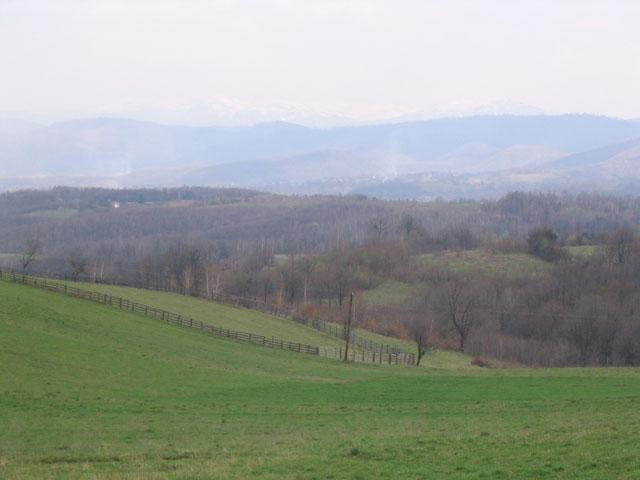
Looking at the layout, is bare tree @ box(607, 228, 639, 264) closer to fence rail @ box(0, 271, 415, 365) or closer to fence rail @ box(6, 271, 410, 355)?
fence rail @ box(6, 271, 410, 355)

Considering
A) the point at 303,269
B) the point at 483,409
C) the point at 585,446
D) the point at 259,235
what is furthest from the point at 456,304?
the point at 259,235

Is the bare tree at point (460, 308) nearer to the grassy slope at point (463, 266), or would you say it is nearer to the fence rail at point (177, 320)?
the grassy slope at point (463, 266)

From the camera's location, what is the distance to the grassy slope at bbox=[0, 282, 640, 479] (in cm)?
1838

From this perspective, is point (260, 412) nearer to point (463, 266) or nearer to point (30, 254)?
point (30, 254)

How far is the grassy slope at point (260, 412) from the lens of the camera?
1838 centimetres

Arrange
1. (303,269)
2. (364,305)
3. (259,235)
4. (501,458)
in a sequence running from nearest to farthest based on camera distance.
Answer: (501,458) < (364,305) < (303,269) < (259,235)

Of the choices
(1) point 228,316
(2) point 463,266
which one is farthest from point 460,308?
(1) point 228,316

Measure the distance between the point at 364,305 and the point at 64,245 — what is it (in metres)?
78.9

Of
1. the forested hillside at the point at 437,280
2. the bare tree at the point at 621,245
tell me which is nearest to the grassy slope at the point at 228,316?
the forested hillside at the point at 437,280

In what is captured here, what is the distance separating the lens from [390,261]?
131125 mm

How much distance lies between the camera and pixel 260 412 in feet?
101

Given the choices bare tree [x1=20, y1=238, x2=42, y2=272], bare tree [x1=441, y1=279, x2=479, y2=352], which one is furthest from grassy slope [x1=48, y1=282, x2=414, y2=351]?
bare tree [x1=441, y1=279, x2=479, y2=352]

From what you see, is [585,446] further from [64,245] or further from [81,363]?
[64,245]

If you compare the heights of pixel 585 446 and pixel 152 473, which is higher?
pixel 585 446
